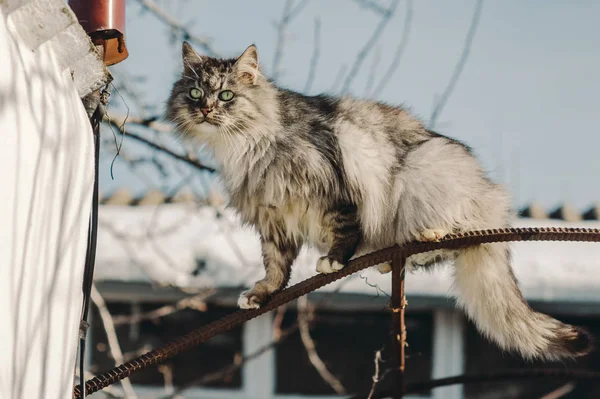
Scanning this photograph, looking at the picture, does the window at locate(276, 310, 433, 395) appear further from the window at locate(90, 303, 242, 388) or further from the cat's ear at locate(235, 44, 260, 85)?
the cat's ear at locate(235, 44, 260, 85)

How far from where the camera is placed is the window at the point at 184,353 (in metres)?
6.59

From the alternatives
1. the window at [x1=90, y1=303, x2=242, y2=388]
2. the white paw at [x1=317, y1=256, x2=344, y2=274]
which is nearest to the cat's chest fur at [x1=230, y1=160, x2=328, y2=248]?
the white paw at [x1=317, y1=256, x2=344, y2=274]

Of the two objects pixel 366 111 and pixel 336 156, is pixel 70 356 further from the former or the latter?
pixel 366 111

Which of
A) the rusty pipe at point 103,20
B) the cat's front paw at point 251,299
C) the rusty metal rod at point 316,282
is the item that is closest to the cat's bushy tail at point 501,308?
the rusty metal rod at point 316,282

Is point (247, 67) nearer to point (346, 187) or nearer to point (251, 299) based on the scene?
point (346, 187)

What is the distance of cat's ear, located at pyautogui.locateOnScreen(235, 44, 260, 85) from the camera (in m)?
3.01

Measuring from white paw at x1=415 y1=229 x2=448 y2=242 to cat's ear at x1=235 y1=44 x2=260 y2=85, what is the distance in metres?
0.85

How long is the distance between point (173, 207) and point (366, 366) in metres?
1.99

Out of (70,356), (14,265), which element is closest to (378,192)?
(70,356)

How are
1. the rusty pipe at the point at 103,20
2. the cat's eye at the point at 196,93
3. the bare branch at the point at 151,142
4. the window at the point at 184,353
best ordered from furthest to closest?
the window at the point at 184,353 → the bare branch at the point at 151,142 → the cat's eye at the point at 196,93 → the rusty pipe at the point at 103,20

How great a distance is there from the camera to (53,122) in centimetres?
181

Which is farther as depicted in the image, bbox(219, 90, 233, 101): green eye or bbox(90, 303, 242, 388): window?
bbox(90, 303, 242, 388): window

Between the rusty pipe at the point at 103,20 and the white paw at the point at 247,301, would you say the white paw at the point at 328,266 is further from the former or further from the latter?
the rusty pipe at the point at 103,20

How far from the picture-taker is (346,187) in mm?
2818
